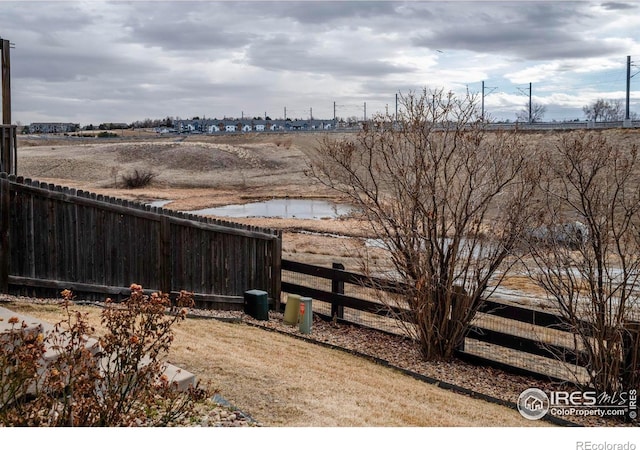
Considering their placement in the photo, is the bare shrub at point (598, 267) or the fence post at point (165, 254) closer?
the bare shrub at point (598, 267)

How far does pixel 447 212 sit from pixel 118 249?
16.2 ft

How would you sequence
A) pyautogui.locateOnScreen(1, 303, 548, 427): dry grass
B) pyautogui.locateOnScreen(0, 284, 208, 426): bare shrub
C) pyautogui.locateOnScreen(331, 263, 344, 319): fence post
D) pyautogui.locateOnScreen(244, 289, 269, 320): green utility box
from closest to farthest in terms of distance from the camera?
1. pyautogui.locateOnScreen(0, 284, 208, 426): bare shrub
2. pyautogui.locateOnScreen(1, 303, 548, 427): dry grass
3. pyautogui.locateOnScreen(244, 289, 269, 320): green utility box
4. pyautogui.locateOnScreen(331, 263, 344, 319): fence post

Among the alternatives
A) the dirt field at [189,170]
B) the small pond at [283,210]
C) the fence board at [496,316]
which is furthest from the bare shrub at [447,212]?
the small pond at [283,210]

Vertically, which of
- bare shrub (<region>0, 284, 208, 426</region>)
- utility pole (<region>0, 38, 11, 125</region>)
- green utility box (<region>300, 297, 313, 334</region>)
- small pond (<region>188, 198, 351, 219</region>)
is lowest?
small pond (<region>188, 198, 351, 219</region>)

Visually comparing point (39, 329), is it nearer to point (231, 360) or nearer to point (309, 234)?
point (231, 360)

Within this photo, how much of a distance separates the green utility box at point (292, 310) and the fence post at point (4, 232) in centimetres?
415

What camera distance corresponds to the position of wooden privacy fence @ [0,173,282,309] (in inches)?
390

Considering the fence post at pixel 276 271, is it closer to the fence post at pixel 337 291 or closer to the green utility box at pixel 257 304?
the green utility box at pixel 257 304

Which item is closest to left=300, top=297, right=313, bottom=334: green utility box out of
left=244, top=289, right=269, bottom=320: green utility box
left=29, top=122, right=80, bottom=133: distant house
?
left=244, top=289, right=269, bottom=320: green utility box

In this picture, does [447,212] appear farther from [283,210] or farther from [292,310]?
[283,210]

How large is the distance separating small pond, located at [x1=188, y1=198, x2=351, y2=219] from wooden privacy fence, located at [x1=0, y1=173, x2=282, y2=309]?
22180 mm

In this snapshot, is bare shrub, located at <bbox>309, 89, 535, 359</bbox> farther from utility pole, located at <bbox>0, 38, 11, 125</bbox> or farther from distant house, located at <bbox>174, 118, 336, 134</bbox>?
distant house, located at <bbox>174, 118, 336, 134</bbox>

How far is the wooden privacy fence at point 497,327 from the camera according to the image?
352 inches

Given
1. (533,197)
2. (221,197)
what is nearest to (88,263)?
(533,197)
